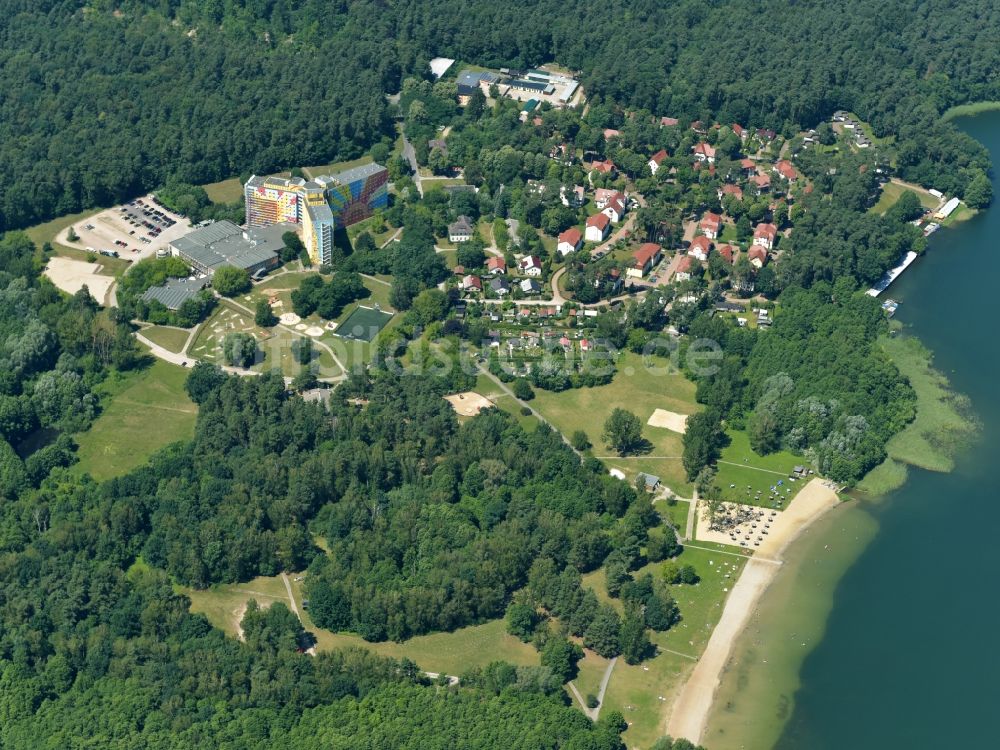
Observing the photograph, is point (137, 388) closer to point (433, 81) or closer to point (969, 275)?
point (433, 81)

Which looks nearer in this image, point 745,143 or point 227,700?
point 227,700

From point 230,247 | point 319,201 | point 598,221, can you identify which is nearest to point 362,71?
point 319,201

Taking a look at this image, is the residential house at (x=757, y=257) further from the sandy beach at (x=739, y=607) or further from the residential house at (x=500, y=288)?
the sandy beach at (x=739, y=607)

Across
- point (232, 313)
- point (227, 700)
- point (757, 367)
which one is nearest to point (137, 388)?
point (232, 313)

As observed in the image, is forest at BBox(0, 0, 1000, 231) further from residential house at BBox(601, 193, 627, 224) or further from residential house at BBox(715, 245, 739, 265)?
residential house at BBox(715, 245, 739, 265)

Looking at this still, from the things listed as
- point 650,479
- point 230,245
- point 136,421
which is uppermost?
point 650,479

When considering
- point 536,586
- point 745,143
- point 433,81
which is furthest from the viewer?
point 433,81

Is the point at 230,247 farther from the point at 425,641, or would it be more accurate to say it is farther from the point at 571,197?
the point at 425,641
